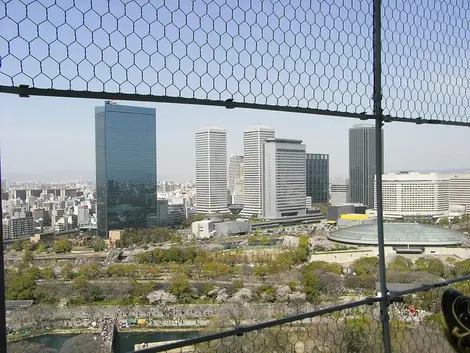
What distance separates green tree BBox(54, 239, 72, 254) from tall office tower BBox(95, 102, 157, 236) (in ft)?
2.92

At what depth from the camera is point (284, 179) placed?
2012 centimetres

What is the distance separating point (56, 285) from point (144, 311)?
62.8 inches

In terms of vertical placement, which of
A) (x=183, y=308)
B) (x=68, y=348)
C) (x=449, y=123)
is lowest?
(x=183, y=308)

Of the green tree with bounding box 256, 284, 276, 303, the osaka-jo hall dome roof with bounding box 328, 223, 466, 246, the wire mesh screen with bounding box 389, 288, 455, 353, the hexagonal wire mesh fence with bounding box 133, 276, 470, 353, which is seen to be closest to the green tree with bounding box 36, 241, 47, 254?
the green tree with bounding box 256, 284, 276, 303

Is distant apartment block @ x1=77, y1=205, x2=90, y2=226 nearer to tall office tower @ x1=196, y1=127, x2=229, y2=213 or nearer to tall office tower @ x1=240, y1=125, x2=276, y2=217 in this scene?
tall office tower @ x1=196, y1=127, x2=229, y2=213

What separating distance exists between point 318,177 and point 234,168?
15.3 ft

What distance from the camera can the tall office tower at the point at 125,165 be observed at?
764 centimetres

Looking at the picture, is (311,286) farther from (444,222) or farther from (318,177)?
(318,177)

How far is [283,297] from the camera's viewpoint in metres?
7.21

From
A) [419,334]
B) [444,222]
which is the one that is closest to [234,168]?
[444,222]

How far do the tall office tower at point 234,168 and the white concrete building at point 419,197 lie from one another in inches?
368

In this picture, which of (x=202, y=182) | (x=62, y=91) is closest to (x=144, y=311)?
(x=62, y=91)

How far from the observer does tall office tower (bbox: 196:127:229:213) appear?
51.4 feet

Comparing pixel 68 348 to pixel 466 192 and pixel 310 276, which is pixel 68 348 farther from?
pixel 466 192
